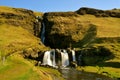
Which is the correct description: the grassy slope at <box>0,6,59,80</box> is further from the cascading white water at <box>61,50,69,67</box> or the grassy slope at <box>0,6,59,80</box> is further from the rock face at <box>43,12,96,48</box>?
the cascading white water at <box>61,50,69,67</box>

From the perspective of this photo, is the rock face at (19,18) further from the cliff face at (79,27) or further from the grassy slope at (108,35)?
the grassy slope at (108,35)

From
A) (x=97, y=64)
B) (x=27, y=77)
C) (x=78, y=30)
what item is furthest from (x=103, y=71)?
(x=78, y=30)

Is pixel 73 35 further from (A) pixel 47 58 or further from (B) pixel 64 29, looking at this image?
(A) pixel 47 58

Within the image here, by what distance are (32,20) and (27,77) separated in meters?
119

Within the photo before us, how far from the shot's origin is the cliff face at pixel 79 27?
142125mm

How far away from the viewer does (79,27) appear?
15375 centimetres

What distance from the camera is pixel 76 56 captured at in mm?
117812

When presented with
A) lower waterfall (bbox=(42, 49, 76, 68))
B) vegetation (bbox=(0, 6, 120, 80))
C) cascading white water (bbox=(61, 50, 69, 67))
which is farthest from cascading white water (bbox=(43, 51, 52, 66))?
cascading white water (bbox=(61, 50, 69, 67))

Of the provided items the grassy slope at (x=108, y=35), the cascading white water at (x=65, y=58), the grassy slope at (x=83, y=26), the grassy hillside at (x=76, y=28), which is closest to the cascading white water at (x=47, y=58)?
the cascading white water at (x=65, y=58)

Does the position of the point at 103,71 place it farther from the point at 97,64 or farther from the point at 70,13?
the point at 70,13

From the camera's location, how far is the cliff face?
142125mm

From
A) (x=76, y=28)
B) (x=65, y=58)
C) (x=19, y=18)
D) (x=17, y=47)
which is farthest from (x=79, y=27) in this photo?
(x=17, y=47)

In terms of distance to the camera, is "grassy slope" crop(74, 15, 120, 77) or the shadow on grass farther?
the shadow on grass

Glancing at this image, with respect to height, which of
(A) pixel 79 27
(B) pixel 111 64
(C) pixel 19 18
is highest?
(C) pixel 19 18
